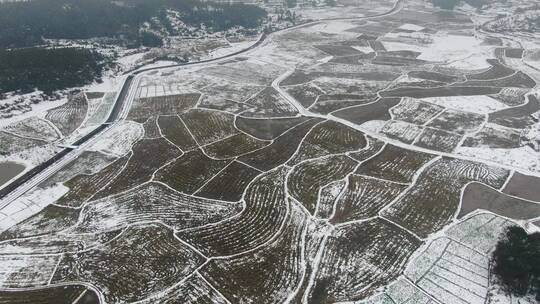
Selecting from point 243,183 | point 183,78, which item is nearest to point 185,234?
point 243,183

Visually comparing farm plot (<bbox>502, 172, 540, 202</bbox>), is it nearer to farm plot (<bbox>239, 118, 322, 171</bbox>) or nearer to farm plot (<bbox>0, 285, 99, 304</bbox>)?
farm plot (<bbox>239, 118, 322, 171</bbox>)

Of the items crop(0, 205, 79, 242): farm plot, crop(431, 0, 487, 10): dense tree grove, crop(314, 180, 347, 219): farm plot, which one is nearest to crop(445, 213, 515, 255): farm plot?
crop(314, 180, 347, 219): farm plot

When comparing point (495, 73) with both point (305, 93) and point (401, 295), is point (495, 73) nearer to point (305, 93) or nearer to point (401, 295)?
point (305, 93)

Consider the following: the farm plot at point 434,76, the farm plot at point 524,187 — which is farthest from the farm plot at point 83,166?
the farm plot at point 434,76

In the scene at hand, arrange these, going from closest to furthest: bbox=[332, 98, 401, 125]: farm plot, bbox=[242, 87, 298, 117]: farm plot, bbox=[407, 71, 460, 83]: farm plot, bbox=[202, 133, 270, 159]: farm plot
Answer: bbox=[202, 133, 270, 159]: farm plot < bbox=[332, 98, 401, 125]: farm plot < bbox=[242, 87, 298, 117]: farm plot < bbox=[407, 71, 460, 83]: farm plot

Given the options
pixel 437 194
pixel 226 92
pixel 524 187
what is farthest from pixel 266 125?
pixel 524 187

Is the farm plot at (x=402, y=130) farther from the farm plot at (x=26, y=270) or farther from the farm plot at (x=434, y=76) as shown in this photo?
the farm plot at (x=26, y=270)
